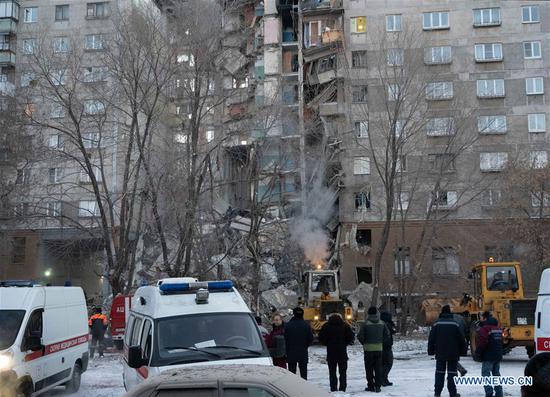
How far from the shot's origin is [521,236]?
30422 millimetres

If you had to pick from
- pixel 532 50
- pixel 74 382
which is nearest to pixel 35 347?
pixel 74 382

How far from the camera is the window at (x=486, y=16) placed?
38500 millimetres

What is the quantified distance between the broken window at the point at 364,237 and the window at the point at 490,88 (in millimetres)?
11510

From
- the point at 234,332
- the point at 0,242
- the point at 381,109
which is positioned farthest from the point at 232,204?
the point at 234,332

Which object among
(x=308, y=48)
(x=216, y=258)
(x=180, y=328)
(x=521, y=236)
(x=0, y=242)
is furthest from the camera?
(x=308, y=48)

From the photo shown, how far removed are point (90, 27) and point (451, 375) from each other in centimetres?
3808

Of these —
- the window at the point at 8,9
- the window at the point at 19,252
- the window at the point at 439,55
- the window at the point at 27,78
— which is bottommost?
the window at the point at 19,252

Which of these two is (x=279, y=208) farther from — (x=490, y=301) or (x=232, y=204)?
(x=490, y=301)

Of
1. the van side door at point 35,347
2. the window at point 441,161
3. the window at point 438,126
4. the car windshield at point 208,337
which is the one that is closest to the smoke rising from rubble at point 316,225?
the window at point 441,161

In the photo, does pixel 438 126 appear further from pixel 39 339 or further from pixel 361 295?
pixel 39 339

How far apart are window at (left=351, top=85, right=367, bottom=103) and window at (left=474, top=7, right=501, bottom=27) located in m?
9.23

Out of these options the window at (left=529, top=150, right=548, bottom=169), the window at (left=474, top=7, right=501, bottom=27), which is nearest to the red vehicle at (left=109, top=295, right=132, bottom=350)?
the window at (left=529, top=150, right=548, bottom=169)

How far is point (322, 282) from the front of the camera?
25234mm

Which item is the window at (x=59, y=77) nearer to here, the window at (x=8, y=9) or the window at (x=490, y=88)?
the window at (x=8, y=9)
